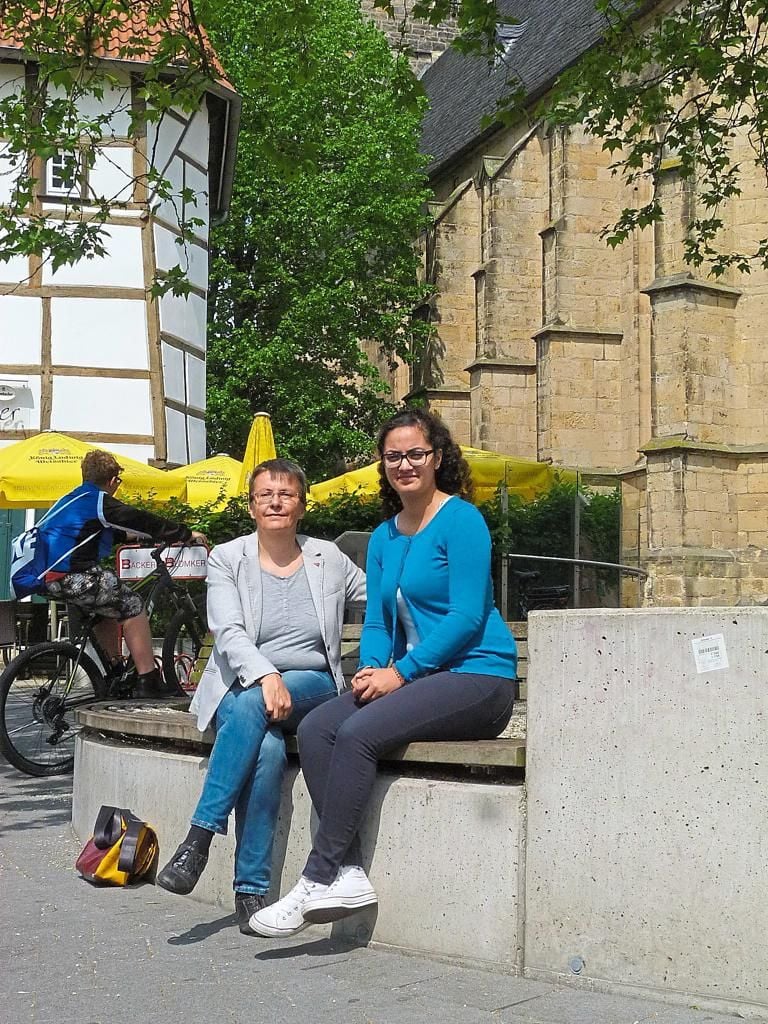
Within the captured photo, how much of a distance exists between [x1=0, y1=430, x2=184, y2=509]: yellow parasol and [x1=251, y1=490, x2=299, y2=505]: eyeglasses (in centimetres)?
858

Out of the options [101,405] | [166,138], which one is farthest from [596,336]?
[101,405]

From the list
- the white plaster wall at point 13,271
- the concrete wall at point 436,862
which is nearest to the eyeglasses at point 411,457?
the concrete wall at point 436,862

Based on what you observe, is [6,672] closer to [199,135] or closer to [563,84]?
[563,84]

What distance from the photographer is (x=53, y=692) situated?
7602 mm

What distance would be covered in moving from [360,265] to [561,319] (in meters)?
4.94

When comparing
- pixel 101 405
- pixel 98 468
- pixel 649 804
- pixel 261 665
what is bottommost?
pixel 649 804

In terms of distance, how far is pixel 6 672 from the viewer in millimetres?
7465

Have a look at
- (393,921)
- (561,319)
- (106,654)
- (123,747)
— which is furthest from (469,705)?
(561,319)

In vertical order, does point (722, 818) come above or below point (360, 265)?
below

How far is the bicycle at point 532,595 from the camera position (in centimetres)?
1566

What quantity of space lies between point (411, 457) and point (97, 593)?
3.50 meters

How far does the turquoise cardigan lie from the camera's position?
4363 millimetres

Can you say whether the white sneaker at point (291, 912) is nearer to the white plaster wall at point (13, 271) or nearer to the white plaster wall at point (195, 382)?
the white plaster wall at point (13, 271)

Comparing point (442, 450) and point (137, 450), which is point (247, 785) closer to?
point (442, 450)
